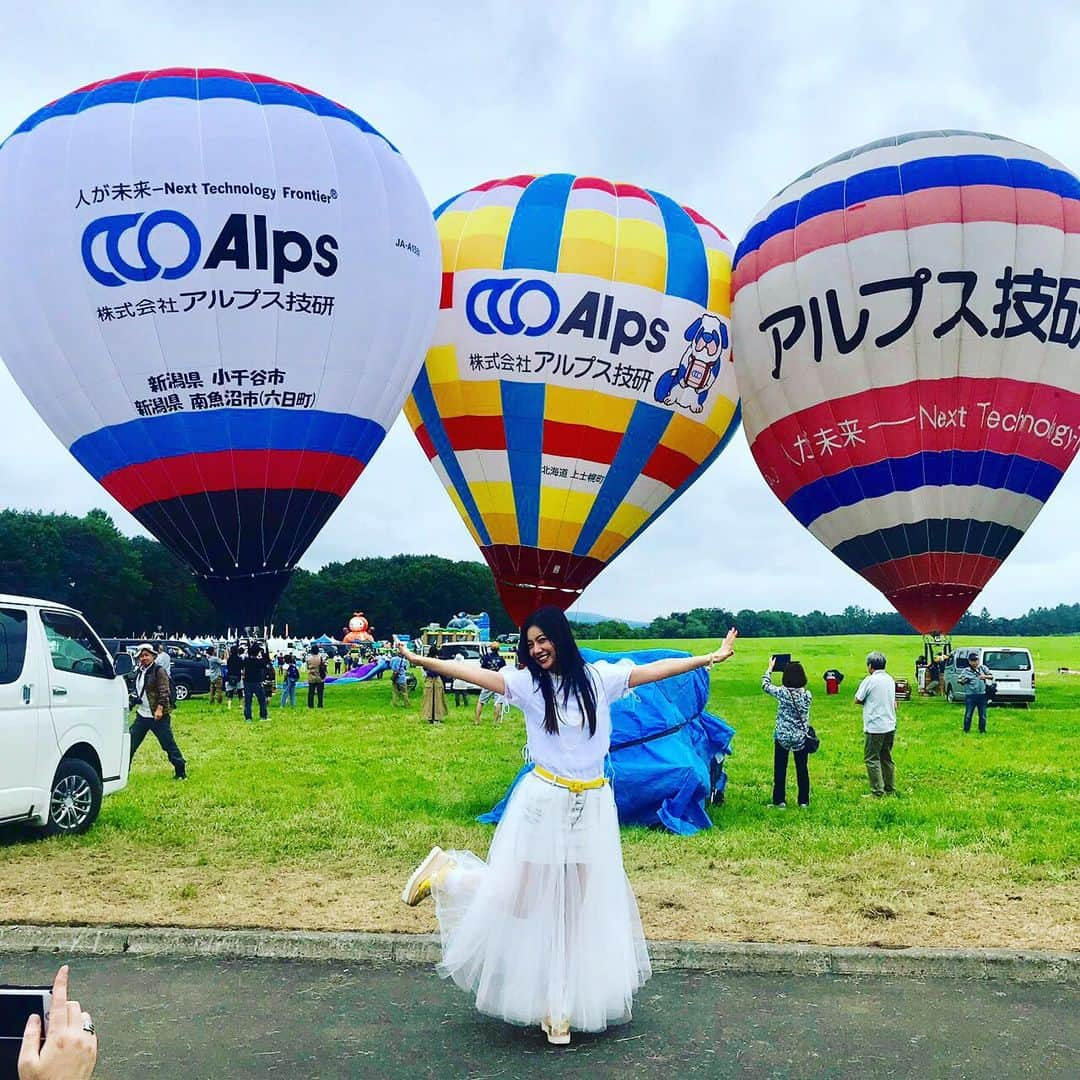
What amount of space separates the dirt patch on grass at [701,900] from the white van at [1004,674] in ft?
73.8

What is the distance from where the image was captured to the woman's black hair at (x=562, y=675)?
18.9 feet

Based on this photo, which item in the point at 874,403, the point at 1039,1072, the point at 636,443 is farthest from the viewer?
the point at 636,443

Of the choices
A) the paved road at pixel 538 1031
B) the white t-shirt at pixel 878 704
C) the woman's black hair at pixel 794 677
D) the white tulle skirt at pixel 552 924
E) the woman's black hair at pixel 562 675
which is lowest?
the paved road at pixel 538 1031

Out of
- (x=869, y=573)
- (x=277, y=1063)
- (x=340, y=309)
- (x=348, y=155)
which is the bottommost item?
(x=277, y=1063)

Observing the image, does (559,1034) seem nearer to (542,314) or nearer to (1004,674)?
(542,314)

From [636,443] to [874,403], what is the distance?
515cm

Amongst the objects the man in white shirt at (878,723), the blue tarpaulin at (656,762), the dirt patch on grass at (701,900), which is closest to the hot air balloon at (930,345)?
the man in white shirt at (878,723)

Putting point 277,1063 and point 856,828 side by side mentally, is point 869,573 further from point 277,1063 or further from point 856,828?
point 277,1063

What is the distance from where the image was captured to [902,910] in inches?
313

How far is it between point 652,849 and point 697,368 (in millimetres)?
17133

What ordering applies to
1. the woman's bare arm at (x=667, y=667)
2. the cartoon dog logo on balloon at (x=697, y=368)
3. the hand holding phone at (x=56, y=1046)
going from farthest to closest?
the cartoon dog logo on balloon at (x=697, y=368) → the woman's bare arm at (x=667, y=667) → the hand holding phone at (x=56, y=1046)

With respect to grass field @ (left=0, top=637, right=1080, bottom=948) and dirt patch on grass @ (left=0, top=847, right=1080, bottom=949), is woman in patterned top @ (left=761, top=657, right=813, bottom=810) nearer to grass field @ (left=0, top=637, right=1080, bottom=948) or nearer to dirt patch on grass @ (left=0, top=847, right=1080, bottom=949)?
grass field @ (left=0, top=637, right=1080, bottom=948)

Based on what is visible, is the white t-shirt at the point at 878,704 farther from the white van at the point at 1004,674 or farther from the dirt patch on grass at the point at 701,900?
the white van at the point at 1004,674

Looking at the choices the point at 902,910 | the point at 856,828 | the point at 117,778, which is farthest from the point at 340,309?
the point at 902,910
